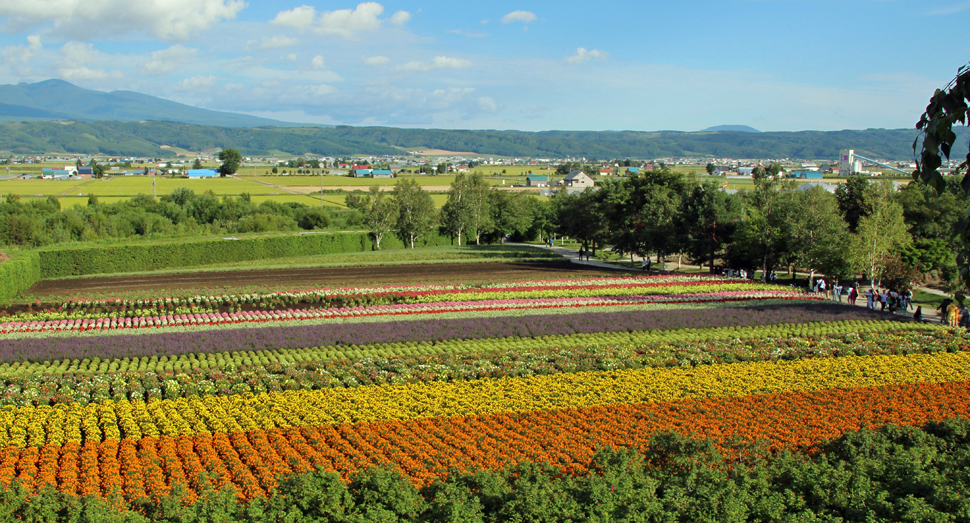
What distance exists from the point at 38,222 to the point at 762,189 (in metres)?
57.6

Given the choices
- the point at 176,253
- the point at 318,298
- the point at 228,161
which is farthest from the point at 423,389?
the point at 228,161

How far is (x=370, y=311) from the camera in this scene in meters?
30.8

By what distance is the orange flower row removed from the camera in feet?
39.5

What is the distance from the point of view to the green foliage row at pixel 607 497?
948 cm

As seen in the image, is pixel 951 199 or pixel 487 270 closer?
pixel 487 270

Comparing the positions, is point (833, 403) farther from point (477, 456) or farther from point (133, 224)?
point (133, 224)

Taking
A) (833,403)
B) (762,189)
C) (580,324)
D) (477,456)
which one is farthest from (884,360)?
(762,189)

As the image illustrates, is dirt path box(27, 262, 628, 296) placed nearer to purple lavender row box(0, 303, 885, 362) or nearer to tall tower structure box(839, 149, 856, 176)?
purple lavender row box(0, 303, 885, 362)

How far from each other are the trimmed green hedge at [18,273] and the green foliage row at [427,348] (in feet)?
54.1

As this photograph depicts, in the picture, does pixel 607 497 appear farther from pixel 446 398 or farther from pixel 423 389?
pixel 423 389

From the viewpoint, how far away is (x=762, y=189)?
1794 inches

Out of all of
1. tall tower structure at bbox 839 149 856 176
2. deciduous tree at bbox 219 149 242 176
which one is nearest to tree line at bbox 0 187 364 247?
tall tower structure at bbox 839 149 856 176

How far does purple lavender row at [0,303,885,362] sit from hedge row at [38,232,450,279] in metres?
23.2

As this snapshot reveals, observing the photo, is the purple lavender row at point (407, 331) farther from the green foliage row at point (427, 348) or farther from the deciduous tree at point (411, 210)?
the deciduous tree at point (411, 210)
